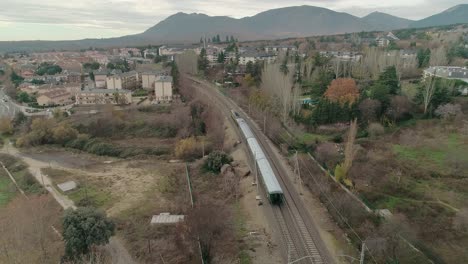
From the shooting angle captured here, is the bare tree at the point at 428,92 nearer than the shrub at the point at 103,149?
Yes

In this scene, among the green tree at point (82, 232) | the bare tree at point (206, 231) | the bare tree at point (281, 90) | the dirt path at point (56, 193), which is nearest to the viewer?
the bare tree at point (206, 231)

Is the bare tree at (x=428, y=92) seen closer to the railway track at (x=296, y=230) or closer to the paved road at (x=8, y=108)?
the railway track at (x=296, y=230)

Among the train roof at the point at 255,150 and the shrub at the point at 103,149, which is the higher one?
the train roof at the point at 255,150

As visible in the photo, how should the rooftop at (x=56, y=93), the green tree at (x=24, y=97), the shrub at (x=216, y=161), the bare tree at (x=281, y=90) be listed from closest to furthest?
1. the shrub at (x=216, y=161)
2. the bare tree at (x=281, y=90)
3. the rooftop at (x=56, y=93)
4. the green tree at (x=24, y=97)

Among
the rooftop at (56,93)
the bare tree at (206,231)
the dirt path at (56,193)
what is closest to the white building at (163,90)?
the rooftop at (56,93)

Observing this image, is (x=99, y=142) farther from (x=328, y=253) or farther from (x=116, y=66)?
(x=116, y=66)

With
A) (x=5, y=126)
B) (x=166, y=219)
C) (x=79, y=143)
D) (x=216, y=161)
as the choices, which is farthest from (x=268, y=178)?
(x=5, y=126)

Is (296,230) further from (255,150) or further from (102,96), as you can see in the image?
(102,96)
